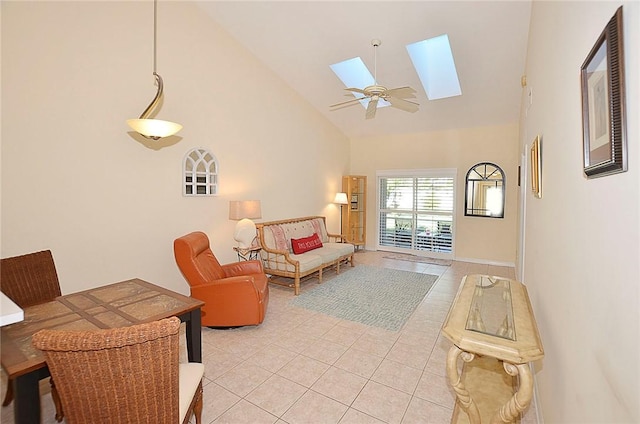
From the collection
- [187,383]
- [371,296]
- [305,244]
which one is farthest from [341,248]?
[187,383]

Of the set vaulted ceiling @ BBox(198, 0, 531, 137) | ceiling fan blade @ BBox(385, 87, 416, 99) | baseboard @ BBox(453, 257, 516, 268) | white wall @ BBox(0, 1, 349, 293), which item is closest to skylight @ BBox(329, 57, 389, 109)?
vaulted ceiling @ BBox(198, 0, 531, 137)

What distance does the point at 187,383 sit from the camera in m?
1.64

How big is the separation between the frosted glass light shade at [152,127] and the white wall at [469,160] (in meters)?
5.49

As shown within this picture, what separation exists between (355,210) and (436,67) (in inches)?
142

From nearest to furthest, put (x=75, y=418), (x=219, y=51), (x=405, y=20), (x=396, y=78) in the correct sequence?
(x=75, y=418), (x=405, y=20), (x=219, y=51), (x=396, y=78)

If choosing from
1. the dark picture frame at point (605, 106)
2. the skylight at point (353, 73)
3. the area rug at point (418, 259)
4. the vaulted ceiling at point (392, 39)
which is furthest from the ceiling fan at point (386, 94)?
the area rug at point (418, 259)

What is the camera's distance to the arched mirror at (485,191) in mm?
6016

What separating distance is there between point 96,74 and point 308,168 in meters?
3.73

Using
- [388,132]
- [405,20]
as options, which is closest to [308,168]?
[388,132]

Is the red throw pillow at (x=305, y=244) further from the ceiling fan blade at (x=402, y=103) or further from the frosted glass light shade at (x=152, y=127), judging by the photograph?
the frosted glass light shade at (x=152, y=127)

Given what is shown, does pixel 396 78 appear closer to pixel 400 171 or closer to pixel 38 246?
pixel 400 171

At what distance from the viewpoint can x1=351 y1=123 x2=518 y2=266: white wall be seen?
5.88m

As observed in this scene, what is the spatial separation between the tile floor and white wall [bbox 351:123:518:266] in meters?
3.15

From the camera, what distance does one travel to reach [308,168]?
613cm
